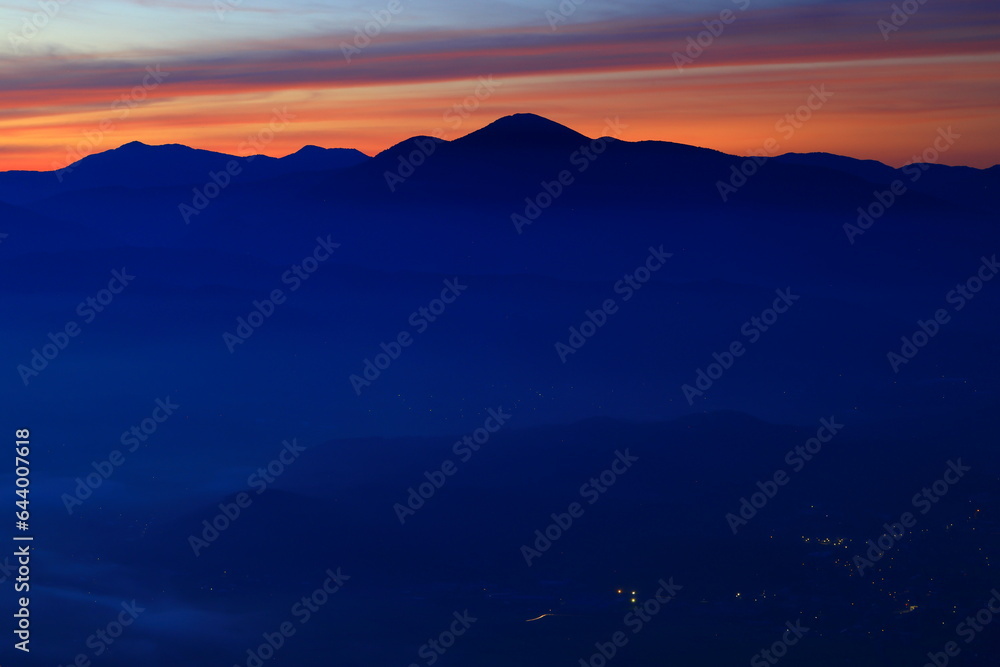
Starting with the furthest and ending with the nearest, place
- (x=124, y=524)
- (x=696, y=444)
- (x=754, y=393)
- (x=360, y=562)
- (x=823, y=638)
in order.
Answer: (x=754, y=393) < (x=696, y=444) < (x=124, y=524) < (x=360, y=562) < (x=823, y=638)

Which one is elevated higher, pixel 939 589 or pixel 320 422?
pixel 320 422

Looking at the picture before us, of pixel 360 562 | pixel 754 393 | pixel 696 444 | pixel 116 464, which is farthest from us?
pixel 754 393

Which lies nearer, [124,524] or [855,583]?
[855,583]

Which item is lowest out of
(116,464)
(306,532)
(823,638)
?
(823,638)

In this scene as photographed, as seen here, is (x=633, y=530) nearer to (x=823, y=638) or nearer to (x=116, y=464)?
(x=823, y=638)

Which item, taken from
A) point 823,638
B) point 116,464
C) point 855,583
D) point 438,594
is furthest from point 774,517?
point 116,464

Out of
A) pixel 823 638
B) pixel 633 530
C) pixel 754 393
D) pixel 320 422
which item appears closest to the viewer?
pixel 823 638

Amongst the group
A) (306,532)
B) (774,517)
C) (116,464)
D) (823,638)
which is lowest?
(823,638)

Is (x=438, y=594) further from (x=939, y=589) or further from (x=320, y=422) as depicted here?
(x=320, y=422)

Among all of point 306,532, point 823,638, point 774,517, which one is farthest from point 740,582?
point 306,532
